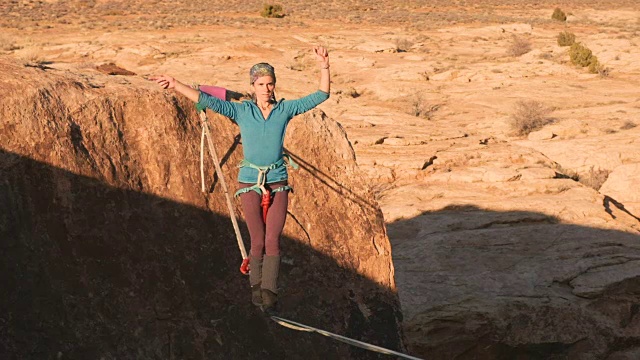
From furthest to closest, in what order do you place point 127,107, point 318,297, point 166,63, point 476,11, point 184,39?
point 476,11
point 184,39
point 166,63
point 318,297
point 127,107

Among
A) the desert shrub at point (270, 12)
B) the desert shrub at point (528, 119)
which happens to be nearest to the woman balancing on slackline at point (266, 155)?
the desert shrub at point (528, 119)

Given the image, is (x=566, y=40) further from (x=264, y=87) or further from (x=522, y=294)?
(x=264, y=87)

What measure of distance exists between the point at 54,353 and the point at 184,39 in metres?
29.6

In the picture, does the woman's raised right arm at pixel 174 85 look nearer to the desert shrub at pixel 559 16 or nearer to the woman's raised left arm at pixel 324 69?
the woman's raised left arm at pixel 324 69

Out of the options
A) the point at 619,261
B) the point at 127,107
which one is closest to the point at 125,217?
the point at 127,107

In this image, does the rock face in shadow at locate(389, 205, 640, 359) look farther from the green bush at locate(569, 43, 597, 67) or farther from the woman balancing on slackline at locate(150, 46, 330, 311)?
the green bush at locate(569, 43, 597, 67)

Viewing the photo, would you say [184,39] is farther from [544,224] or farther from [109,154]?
[109,154]

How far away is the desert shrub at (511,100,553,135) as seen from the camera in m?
21.8

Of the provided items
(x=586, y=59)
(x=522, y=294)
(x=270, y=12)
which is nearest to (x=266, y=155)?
(x=522, y=294)

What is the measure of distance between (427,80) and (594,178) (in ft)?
37.2

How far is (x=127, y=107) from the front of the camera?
19.7 ft

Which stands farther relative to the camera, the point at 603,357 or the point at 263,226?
the point at 603,357

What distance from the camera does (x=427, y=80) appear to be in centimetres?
2850

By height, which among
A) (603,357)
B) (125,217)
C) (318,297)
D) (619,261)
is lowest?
(603,357)
